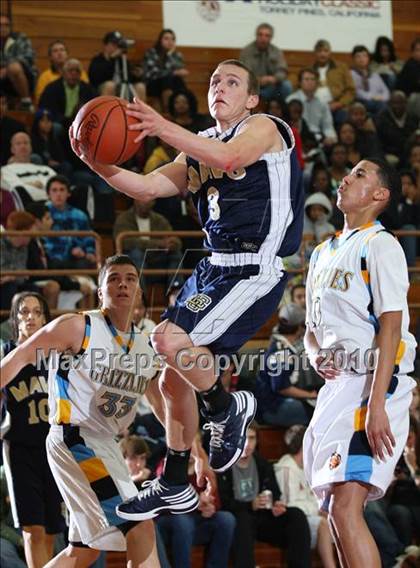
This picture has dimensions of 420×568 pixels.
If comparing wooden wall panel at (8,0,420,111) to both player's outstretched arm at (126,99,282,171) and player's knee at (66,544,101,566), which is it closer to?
player's knee at (66,544,101,566)

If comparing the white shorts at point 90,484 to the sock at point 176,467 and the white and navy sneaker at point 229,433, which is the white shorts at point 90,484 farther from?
the white and navy sneaker at point 229,433

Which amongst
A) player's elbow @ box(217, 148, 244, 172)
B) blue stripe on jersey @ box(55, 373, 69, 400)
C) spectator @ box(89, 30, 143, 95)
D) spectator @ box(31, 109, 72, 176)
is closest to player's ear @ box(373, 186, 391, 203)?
player's elbow @ box(217, 148, 244, 172)

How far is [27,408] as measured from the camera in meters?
7.07

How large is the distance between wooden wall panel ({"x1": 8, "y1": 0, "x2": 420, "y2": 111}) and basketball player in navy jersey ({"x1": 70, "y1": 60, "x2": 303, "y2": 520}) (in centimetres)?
980

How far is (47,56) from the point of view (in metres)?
14.8

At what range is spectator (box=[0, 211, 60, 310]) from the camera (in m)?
9.82

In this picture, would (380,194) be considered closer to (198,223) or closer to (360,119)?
(198,223)

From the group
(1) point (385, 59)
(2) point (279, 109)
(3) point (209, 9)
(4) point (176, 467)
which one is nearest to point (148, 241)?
(2) point (279, 109)

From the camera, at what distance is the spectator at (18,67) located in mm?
12891

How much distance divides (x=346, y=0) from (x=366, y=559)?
468 inches

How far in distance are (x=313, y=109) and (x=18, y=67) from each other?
154 inches

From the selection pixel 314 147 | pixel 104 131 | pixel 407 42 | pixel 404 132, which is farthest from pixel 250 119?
pixel 407 42

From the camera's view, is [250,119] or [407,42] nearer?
[250,119]

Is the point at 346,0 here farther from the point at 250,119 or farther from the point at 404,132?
the point at 250,119
